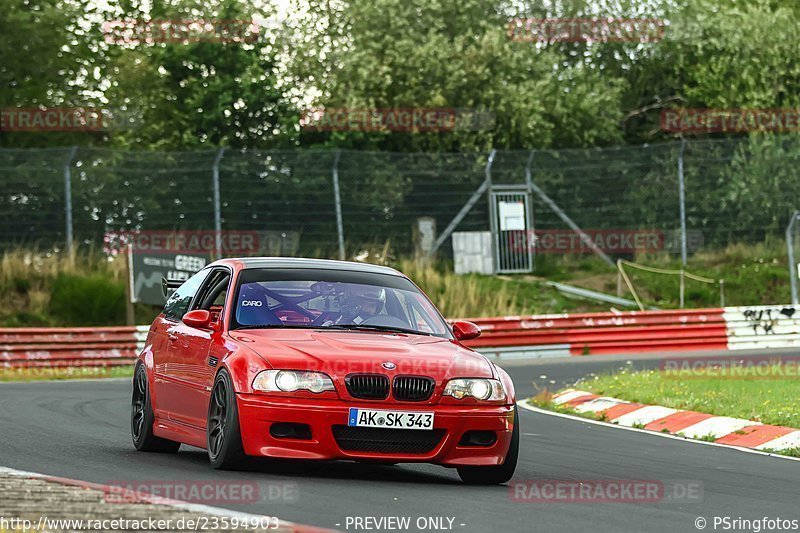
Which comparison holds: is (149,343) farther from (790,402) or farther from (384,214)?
(384,214)

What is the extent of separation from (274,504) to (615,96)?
34.3 meters

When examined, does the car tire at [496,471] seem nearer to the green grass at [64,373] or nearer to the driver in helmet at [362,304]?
the driver in helmet at [362,304]

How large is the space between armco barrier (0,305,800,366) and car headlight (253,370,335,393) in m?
16.9

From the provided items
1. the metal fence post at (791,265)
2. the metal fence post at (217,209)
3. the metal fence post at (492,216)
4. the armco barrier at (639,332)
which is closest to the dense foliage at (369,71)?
the metal fence post at (492,216)

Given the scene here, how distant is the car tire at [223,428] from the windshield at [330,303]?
0.63 metres

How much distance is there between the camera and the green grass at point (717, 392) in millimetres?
14773

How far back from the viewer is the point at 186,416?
415 inches

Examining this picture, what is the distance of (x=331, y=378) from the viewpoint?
30.6 feet

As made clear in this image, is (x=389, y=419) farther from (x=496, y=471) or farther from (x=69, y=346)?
(x=69, y=346)

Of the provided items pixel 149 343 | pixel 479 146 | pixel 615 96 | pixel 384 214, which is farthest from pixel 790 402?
pixel 615 96

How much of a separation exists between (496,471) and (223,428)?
1.75 metres
